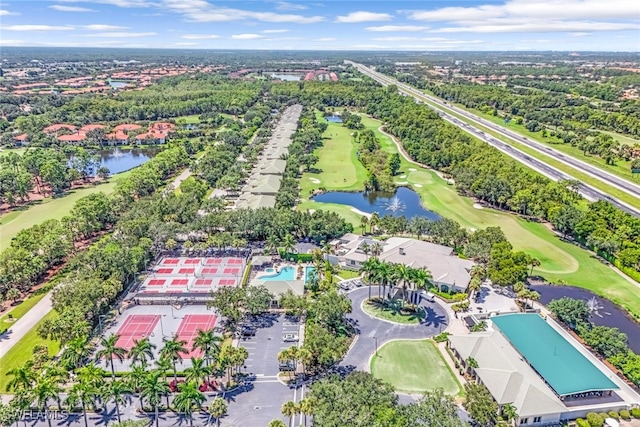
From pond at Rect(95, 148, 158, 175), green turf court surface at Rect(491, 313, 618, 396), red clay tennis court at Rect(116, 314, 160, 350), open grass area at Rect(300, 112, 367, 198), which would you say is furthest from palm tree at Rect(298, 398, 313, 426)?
pond at Rect(95, 148, 158, 175)

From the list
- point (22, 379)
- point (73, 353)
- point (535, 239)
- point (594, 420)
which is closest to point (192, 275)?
point (73, 353)

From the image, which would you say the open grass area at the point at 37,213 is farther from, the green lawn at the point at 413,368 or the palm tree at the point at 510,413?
the palm tree at the point at 510,413

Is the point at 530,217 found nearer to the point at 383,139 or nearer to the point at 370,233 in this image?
the point at 370,233

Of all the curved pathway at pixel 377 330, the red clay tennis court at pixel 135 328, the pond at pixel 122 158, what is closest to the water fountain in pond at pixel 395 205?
the curved pathway at pixel 377 330

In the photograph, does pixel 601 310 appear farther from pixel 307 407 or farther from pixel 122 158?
pixel 122 158

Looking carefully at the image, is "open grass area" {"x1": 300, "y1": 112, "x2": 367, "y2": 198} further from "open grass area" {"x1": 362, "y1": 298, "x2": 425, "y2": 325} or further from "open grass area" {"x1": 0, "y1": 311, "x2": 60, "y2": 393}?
"open grass area" {"x1": 0, "y1": 311, "x2": 60, "y2": 393}

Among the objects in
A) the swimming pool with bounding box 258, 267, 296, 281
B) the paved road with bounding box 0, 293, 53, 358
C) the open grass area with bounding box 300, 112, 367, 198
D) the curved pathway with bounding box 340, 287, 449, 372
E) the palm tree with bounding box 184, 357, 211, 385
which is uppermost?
the palm tree with bounding box 184, 357, 211, 385

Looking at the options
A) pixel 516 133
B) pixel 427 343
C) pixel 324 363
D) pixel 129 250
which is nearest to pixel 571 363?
pixel 427 343
